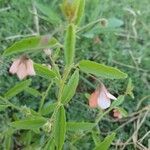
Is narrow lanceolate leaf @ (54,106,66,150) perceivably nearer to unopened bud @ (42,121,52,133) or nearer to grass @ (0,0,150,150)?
unopened bud @ (42,121,52,133)

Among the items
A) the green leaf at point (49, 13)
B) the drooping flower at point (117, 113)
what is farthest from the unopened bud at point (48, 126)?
the green leaf at point (49, 13)

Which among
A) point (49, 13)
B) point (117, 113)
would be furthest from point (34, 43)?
point (49, 13)

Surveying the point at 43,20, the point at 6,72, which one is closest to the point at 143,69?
the point at 43,20

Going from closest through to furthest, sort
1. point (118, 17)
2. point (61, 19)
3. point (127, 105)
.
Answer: point (127, 105)
point (61, 19)
point (118, 17)

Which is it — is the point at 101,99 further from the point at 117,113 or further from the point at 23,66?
the point at 117,113

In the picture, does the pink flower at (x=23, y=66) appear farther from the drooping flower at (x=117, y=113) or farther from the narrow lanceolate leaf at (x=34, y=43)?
the drooping flower at (x=117, y=113)

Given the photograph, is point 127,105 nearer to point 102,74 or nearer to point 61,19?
point 61,19
